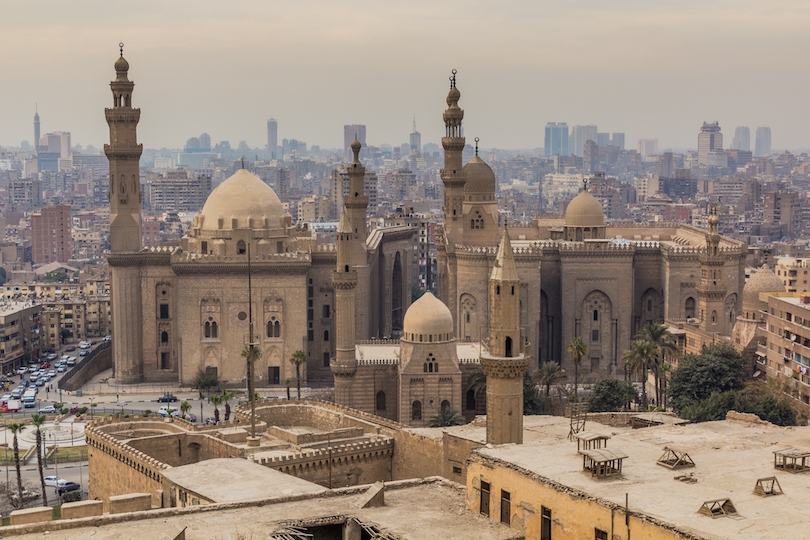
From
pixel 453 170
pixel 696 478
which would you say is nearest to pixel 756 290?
pixel 453 170

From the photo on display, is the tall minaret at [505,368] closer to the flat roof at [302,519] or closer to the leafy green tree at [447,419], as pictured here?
the flat roof at [302,519]

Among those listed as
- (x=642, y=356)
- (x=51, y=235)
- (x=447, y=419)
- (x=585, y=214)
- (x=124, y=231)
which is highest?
(x=585, y=214)

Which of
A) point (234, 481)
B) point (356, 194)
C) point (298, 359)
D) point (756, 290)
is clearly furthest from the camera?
point (356, 194)

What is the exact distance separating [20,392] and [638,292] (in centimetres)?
3185

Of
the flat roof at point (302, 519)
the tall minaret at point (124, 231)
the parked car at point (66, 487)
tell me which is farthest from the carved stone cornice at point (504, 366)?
the tall minaret at point (124, 231)

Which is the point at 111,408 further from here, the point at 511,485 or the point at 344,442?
the point at 511,485

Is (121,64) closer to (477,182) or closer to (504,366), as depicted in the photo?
(477,182)

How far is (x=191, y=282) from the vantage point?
6962 cm

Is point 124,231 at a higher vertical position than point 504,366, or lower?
higher

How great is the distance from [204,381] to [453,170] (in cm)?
1565

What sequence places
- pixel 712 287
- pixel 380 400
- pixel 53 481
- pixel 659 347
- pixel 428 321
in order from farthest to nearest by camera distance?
pixel 712 287, pixel 659 347, pixel 380 400, pixel 428 321, pixel 53 481

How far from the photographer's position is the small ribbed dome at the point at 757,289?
62.2 m

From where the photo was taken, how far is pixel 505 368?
125 feet

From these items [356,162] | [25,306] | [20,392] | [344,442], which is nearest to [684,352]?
[356,162]
